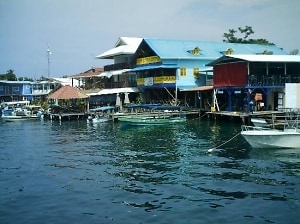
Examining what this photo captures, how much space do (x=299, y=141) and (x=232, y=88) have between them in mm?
16111

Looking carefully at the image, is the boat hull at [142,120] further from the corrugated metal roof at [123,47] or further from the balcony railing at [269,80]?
the corrugated metal roof at [123,47]

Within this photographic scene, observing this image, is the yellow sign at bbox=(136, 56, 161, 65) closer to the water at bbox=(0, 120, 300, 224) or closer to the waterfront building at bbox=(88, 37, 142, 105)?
the waterfront building at bbox=(88, 37, 142, 105)

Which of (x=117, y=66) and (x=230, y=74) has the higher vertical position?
(x=117, y=66)

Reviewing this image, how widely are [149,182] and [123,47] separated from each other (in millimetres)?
41918

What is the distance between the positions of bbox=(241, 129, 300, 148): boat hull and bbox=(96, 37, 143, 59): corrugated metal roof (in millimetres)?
33791

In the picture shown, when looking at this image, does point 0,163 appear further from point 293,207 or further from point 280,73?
point 280,73

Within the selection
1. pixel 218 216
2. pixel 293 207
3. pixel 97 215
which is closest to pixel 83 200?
pixel 97 215

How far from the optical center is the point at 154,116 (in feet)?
127

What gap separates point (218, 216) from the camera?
12156 mm

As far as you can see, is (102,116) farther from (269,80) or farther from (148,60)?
(269,80)

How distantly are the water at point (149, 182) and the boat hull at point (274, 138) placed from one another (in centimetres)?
61

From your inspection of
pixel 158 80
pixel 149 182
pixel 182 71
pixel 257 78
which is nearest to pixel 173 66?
pixel 182 71

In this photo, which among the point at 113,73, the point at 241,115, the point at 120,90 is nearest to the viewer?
the point at 241,115

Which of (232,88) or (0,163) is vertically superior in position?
(232,88)
